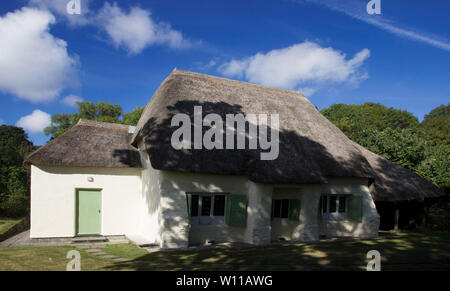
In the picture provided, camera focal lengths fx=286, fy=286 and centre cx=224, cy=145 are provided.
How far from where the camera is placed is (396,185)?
14.3 meters

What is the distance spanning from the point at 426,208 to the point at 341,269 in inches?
472

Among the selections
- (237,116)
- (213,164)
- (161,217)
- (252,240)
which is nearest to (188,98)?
(237,116)

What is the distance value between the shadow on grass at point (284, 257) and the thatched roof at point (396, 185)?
3752 millimetres

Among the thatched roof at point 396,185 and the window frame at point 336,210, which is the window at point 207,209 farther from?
the thatched roof at point 396,185

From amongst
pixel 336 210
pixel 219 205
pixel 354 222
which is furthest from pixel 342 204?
pixel 219 205

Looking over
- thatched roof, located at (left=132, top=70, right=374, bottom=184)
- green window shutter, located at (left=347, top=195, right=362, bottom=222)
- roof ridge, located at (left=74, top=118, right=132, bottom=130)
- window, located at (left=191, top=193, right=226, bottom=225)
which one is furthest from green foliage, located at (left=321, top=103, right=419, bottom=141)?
window, located at (left=191, top=193, right=226, bottom=225)

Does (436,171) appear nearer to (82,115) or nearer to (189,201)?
(189,201)

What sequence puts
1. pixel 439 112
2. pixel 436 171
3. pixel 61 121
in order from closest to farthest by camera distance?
pixel 436 171 → pixel 61 121 → pixel 439 112

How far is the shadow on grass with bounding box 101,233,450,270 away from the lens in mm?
→ 7355

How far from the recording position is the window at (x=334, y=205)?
1322 cm

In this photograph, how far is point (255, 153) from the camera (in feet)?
37.8

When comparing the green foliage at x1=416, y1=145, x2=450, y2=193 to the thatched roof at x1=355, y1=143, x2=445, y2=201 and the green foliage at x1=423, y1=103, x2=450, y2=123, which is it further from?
the green foliage at x1=423, y1=103, x2=450, y2=123

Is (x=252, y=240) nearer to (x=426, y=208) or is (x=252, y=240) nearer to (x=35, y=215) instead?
(x=35, y=215)

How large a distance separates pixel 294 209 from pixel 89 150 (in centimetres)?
904
